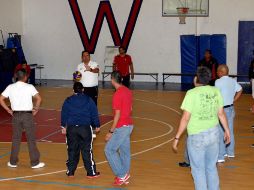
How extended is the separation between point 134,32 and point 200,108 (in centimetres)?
1886

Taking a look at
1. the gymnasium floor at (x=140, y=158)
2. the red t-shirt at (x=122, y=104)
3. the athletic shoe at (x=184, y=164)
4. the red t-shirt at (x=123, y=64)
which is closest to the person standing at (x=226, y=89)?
the athletic shoe at (x=184, y=164)

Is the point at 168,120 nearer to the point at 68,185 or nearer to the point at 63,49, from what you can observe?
the point at 68,185

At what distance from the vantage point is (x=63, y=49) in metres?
27.1

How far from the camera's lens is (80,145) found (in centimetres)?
956

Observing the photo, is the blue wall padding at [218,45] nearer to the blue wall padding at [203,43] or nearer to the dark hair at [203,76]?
the blue wall padding at [203,43]

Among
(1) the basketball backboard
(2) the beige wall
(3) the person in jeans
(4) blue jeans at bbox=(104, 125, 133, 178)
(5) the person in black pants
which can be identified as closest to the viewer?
(3) the person in jeans

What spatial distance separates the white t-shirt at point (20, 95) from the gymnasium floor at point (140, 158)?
4.25 ft

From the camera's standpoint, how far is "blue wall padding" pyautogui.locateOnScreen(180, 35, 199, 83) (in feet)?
81.0

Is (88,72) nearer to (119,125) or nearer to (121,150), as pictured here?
(121,150)

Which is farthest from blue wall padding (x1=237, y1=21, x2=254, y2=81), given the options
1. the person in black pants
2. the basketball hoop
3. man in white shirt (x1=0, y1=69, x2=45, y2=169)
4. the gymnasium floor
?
the person in black pants

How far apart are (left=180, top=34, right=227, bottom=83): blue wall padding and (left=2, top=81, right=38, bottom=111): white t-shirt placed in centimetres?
1553

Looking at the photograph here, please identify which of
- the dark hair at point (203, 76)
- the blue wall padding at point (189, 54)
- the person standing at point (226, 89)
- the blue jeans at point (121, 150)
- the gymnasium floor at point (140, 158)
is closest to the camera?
the dark hair at point (203, 76)

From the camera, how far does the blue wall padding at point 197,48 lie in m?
24.4

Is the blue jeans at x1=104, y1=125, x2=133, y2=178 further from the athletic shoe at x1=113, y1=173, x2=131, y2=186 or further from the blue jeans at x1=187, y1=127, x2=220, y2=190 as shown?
the blue jeans at x1=187, y1=127, x2=220, y2=190
